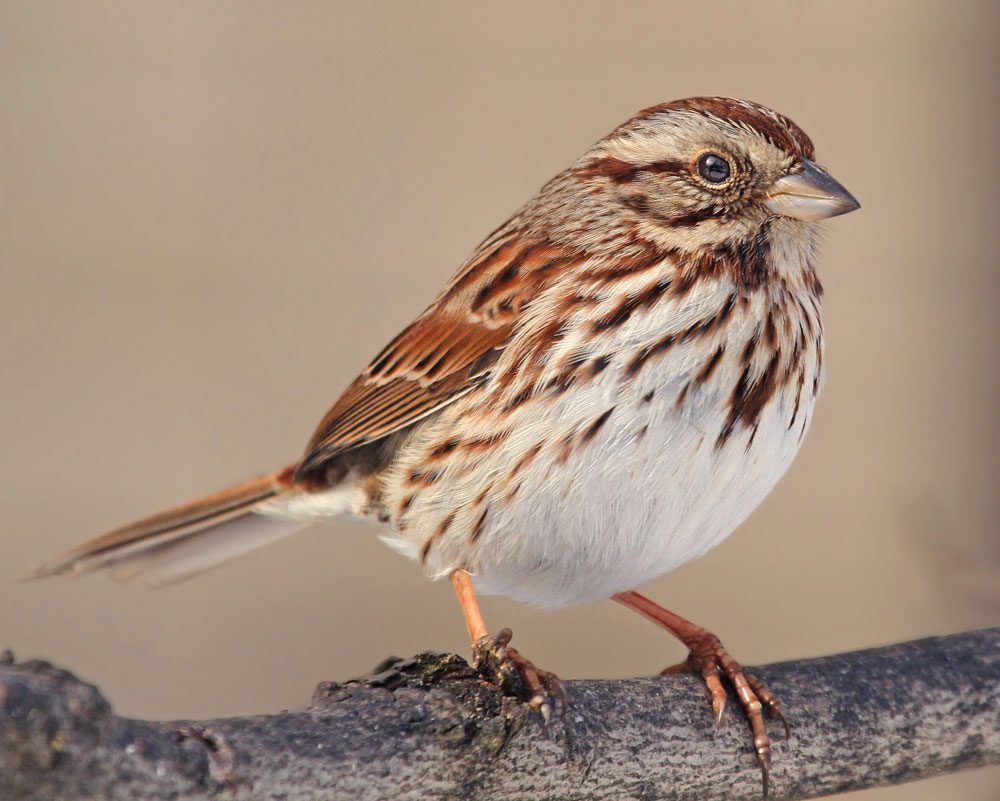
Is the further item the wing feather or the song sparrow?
the wing feather

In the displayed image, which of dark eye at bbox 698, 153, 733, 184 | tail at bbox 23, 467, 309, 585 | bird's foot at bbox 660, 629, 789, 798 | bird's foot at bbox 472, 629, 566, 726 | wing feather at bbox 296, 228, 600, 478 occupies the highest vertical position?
dark eye at bbox 698, 153, 733, 184

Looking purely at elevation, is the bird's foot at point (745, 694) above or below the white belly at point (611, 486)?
below

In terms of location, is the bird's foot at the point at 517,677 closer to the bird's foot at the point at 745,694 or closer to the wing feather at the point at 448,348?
the bird's foot at the point at 745,694

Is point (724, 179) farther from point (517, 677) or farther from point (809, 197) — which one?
point (517, 677)

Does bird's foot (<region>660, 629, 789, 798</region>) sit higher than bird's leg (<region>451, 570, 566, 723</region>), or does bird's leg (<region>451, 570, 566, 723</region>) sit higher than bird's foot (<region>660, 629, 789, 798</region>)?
bird's leg (<region>451, 570, 566, 723</region>)

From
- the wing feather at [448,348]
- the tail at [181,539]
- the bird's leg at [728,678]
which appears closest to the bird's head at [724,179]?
Result: the wing feather at [448,348]

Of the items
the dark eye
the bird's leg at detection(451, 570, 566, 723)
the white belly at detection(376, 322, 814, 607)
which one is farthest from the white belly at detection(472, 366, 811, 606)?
the dark eye

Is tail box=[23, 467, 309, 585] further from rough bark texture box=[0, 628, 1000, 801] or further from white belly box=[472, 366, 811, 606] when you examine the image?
rough bark texture box=[0, 628, 1000, 801]
